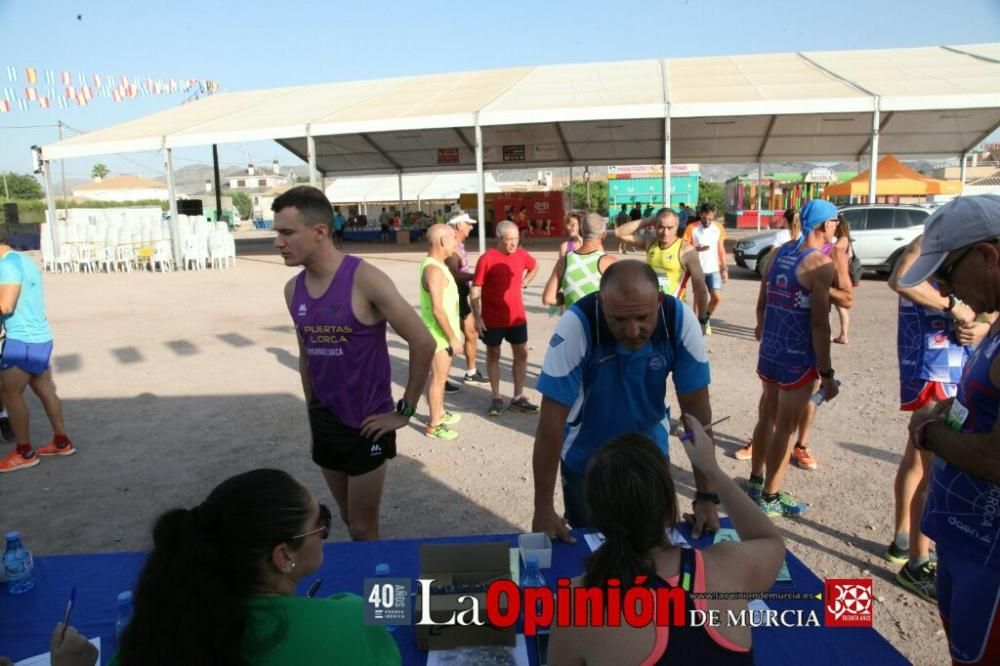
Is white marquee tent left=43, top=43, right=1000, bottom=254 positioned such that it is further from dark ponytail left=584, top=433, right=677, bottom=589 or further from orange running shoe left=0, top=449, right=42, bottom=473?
dark ponytail left=584, top=433, right=677, bottom=589

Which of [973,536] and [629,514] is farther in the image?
[973,536]

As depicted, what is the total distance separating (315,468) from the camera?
531 centimetres

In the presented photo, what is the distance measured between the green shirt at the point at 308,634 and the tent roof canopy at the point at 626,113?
751 inches

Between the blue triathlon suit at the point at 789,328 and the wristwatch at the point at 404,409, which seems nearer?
the wristwatch at the point at 404,409

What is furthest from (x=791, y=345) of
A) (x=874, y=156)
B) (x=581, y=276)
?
(x=874, y=156)

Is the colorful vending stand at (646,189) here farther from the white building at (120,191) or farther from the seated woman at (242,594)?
Answer: the white building at (120,191)

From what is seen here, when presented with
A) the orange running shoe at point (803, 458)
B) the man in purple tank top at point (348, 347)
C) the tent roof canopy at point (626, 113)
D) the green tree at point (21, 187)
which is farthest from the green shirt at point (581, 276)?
the green tree at point (21, 187)

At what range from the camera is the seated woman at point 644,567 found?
148cm

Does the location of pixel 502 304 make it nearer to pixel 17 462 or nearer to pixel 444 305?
pixel 444 305

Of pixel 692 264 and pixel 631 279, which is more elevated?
pixel 631 279

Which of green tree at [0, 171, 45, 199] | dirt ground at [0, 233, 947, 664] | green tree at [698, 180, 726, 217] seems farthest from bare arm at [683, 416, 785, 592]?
green tree at [0, 171, 45, 199]

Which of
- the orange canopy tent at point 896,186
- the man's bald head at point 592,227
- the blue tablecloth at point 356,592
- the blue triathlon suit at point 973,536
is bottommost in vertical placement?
the blue tablecloth at point 356,592

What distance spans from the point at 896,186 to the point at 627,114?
9785 mm

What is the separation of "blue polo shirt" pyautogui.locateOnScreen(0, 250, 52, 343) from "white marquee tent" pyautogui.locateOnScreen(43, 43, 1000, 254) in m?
15.6
